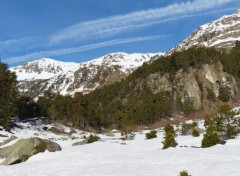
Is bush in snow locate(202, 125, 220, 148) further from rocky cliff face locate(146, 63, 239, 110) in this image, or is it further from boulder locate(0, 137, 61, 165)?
rocky cliff face locate(146, 63, 239, 110)

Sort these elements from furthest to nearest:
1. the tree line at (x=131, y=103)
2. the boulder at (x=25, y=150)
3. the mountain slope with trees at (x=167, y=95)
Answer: the mountain slope with trees at (x=167, y=95)
the tree line at (x=131, y=103)
the boulder at (x=25, y=150)

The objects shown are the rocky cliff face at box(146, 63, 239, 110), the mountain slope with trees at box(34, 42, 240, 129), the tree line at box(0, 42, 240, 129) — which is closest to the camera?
the tree line at box(0, 42, 240, 129)

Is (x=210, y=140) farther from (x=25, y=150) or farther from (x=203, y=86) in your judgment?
(x=203, y=86)

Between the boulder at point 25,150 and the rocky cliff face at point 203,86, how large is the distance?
214 feet

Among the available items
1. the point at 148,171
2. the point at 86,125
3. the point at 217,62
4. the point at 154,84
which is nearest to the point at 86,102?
the point at 86,125

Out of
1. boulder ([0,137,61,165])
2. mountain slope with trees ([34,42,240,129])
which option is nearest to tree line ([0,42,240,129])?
mountain slope with trees ([34,42,240,129])

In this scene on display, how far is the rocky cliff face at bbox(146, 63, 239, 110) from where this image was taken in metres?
79.0

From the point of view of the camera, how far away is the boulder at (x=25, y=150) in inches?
750

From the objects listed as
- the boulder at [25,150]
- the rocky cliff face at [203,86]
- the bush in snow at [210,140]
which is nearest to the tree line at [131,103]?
the rocky cliff face at [203,86]

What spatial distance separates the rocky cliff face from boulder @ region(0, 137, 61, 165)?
6527 centimetres

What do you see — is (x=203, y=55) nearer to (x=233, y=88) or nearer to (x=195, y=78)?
(x=195, y=78)

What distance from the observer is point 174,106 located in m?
80.6

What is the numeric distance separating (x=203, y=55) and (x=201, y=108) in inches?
894

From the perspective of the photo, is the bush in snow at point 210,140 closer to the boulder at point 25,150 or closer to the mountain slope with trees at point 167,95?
the boulder at point 25,150
